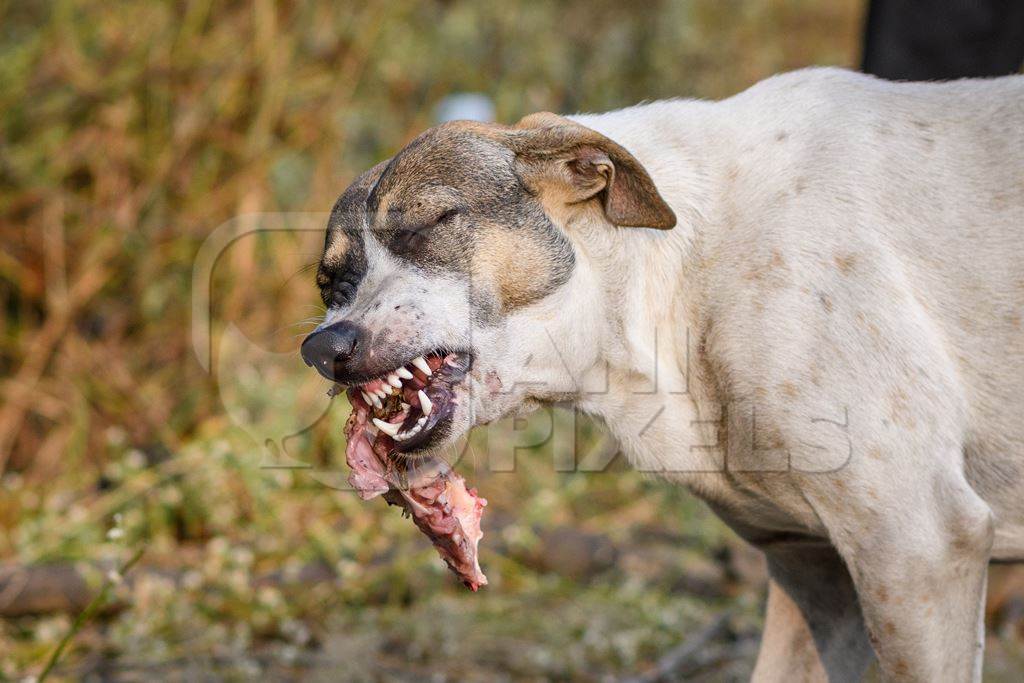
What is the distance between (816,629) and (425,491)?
3.67 feet

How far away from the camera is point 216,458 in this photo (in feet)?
14.5

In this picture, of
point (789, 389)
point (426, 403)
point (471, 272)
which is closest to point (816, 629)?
point (789, 389)

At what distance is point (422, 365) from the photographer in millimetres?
2619

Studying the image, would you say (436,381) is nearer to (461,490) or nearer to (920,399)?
(461,490)

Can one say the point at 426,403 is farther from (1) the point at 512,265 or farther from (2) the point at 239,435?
(2) the point at 239,435

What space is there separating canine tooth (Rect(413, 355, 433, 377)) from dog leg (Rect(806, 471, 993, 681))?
0.94 m

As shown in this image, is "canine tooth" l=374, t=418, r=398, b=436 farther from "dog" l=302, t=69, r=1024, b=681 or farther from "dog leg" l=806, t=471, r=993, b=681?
"dog leg" l=806, t=471, r=993, b=681

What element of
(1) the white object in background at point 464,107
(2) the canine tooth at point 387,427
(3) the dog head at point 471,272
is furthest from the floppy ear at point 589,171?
(1) the white object in background at point 464,107

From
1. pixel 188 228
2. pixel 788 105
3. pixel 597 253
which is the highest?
pixel 788 105

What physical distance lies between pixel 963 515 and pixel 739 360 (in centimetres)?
57

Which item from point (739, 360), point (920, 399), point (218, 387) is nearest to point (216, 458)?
point (218, 387)

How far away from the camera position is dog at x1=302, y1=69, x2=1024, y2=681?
2.48 m

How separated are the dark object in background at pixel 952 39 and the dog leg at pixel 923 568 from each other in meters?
2.25

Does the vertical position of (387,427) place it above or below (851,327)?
below
